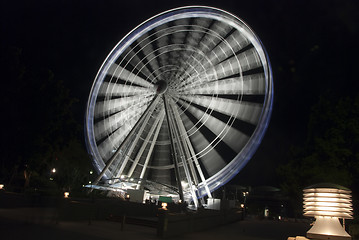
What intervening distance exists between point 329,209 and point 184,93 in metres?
17.4

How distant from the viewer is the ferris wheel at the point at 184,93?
19.0 m

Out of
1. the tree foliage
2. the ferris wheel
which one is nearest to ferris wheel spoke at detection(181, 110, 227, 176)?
the ferris wheel

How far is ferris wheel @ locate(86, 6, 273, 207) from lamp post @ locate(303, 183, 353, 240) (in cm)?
1229

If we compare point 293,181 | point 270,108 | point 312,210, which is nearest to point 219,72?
point 270,108

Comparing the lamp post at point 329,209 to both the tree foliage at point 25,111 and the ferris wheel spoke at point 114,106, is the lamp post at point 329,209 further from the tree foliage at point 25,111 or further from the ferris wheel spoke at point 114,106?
the ferris wheel spoke at point 114,106

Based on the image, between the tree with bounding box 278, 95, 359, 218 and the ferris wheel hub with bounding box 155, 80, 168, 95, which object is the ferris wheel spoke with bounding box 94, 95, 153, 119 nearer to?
the ferris wheel hub with bounding box 155, 80, 168, 95

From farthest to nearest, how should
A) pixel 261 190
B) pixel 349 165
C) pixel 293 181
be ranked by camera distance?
pixel 261 190 → pixel 293 181 → pixel 349 165

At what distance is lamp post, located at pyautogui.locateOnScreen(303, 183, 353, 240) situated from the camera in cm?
564

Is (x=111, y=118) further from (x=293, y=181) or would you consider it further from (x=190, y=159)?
(x=293, y=181)

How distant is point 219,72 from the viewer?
20766 mm

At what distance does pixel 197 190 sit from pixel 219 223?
667cm

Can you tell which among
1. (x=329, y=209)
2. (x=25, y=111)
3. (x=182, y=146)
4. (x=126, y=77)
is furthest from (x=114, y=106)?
(x=329, y=209)

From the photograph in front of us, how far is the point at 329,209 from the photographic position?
566 cm

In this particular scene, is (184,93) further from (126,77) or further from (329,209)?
(329,209)
